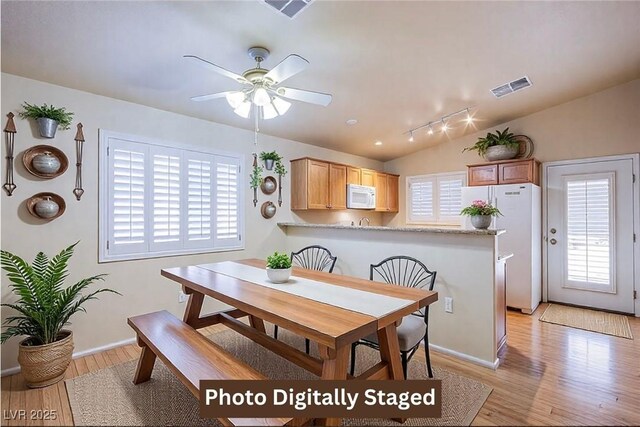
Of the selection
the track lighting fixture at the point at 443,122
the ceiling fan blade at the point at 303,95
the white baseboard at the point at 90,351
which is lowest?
the white baseboard at the point at 90,351

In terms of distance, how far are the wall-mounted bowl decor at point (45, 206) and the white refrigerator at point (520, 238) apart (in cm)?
461

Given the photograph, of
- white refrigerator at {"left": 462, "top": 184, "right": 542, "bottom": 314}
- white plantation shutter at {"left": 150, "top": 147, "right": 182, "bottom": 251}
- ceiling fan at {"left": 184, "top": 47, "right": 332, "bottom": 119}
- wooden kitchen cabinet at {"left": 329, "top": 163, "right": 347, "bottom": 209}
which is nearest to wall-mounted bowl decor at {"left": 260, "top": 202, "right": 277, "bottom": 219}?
wooden kitchen cabinet at {"left": 329, "top": 163, "right": 347, "bottom": 209}

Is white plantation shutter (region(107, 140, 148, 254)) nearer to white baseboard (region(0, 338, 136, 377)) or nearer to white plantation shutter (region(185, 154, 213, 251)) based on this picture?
white plantation shutter (region(185, 154, 213, 251))

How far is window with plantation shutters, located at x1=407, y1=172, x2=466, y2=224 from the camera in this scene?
5039 millimetres

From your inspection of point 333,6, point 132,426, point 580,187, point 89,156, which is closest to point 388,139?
point 580,187

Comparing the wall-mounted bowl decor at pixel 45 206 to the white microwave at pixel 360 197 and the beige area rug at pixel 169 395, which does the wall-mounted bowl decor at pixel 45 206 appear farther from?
the white microwave at pixel 360 197

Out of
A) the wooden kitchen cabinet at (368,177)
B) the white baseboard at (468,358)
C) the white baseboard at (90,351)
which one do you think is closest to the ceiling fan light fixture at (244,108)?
the white baseboard at (90,351)

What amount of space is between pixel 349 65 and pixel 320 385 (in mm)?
2456

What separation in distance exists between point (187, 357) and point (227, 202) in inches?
87.0

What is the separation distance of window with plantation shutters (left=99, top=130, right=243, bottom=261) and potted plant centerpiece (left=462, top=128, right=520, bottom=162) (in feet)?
11.5

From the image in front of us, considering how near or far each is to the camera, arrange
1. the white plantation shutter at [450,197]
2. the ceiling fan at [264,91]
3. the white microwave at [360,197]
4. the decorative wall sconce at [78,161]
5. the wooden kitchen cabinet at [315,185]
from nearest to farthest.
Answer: the ceiling fan at [264,91]
the decorative wall sconce at [78,161]
the wooden kitchen cabinet at [315,185]
the white microwave at [360,197]
the white plantation shutter at [450,197]

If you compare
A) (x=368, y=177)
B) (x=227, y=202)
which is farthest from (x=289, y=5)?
(x=368, y=177)

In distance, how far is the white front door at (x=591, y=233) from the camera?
147 inches

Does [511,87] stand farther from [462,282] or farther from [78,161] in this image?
[78,161]
